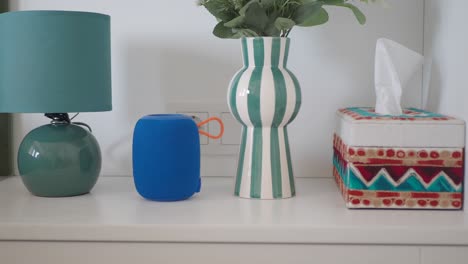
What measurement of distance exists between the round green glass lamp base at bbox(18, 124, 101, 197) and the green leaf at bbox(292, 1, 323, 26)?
1.36 feet

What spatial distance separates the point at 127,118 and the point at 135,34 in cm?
17

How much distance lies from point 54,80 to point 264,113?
34 cm

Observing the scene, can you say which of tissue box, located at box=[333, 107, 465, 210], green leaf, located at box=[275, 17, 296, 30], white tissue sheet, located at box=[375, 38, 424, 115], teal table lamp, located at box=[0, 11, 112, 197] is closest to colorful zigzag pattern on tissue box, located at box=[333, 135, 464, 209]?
tissue box, located at box=[333, 107, 465, 210]

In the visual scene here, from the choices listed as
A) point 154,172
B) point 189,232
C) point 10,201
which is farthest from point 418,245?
point 10,201

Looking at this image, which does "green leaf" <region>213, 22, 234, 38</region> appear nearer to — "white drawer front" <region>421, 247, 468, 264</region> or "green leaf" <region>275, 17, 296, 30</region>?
"green leaf" <region>275, 17, 296, 30</region>

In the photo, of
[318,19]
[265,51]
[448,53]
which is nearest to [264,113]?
[265,51]

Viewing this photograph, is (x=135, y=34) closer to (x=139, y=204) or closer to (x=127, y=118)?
(x=127, y=118)

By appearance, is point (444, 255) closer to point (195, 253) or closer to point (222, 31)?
point (195, 253)

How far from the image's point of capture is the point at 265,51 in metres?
0.96

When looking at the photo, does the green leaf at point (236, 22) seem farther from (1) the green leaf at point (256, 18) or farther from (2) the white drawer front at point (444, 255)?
(2) the white drawer front at point (444, 255)

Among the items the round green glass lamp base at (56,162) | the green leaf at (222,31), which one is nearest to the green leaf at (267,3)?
the green leaf at (222,31)

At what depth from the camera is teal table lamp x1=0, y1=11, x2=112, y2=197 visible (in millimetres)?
925

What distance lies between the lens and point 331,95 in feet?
3.87

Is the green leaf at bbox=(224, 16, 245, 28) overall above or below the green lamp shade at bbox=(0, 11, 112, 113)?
above
